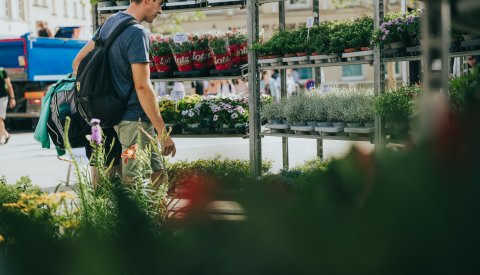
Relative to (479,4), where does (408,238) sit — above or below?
below

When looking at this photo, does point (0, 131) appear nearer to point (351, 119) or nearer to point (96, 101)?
point (351, 119)

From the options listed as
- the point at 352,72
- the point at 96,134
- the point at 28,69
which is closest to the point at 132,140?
the point at 96,134

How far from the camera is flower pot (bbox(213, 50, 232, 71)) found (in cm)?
723

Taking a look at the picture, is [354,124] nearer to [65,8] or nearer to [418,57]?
[418,57]

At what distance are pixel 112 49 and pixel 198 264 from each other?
3.97 m

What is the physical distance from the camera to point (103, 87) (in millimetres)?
4617

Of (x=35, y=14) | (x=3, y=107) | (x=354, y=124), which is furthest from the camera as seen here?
(x=35, y=14)

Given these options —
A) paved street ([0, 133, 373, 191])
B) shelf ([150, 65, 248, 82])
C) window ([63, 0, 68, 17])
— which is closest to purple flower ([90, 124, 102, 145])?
shelf ([150, 65, 248, 82])

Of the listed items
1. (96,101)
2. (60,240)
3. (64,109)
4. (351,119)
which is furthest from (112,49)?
(60,240)

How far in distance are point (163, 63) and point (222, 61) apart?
2.03ft

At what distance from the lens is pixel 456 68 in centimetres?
818

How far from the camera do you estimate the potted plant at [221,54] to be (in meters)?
7.23

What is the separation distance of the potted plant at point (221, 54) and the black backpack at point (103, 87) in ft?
8.55

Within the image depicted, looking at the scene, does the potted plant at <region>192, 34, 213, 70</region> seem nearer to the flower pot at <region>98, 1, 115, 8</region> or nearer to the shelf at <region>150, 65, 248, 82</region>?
the shelf at <region>150, 65, 248, 82</region>
